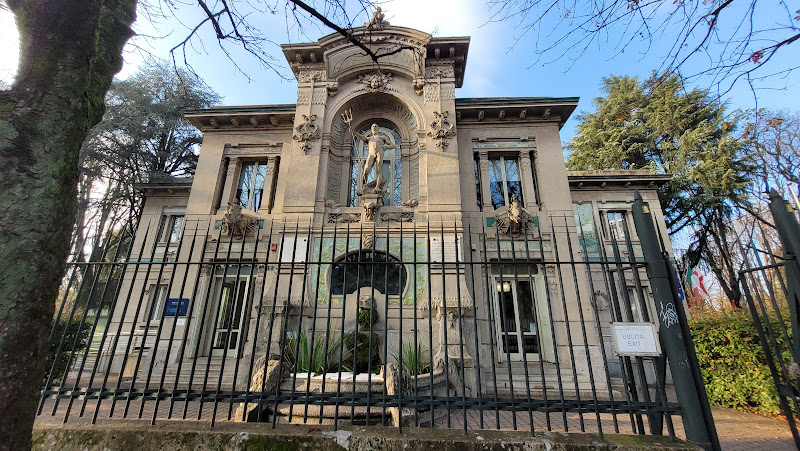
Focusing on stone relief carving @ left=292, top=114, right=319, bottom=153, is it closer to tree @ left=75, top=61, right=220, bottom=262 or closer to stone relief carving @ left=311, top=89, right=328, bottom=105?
stone relief carving @ left=311, top=89, right=328, bottom=105

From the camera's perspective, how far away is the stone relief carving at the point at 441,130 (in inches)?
422

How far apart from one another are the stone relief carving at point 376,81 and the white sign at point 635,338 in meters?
10.6

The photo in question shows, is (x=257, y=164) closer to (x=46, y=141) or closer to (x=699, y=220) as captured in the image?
(x=46, y=141)

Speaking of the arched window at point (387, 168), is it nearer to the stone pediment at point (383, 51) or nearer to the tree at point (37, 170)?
the stone pediment at point (383, 51)

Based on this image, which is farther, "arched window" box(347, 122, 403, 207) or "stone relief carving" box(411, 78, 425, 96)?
"stone relief carving" box(411, 78, 425, 96)

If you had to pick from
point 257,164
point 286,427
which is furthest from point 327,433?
point 257,164

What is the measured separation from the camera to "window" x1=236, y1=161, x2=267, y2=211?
11812mm

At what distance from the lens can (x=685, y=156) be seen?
16734 mm

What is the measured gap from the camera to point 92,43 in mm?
2801

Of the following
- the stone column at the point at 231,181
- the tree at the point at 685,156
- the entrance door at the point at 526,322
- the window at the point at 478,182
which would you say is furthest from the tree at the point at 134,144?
the tree at the point at 685,156

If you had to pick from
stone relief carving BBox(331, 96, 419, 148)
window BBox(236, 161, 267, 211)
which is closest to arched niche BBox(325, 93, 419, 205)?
stone relief carving BBox(331, 96, 419, 148)

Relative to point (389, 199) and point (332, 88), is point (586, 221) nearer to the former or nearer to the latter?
point (389, 199)

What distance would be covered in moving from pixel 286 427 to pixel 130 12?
416 cm

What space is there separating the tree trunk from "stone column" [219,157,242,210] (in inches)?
369
